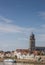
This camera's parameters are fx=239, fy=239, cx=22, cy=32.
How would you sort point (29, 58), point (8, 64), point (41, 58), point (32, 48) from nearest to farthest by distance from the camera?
point (8, 64)
point (41, 58)
point (29, 58)
point (32, 48)

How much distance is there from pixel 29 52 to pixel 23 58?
128 inches

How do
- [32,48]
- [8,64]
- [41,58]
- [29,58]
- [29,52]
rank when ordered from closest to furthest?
1. [8,64]
2. [41,58]
3. [29,58]
4. [29,52]
5. [32,48]

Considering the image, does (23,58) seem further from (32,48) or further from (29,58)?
(32,48)

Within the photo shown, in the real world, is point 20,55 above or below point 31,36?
below

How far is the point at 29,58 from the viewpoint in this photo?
4025 cm

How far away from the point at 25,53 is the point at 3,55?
5305 millimetres

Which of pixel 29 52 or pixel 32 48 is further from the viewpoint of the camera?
pixel 32 48

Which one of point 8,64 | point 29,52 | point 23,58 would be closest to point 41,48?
point 29,52

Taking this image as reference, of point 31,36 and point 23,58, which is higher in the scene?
point 31,36

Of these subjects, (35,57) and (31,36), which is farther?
(31,36)

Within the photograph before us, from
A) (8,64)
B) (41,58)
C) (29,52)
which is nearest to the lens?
(8,64)

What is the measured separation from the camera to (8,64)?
27.1 metres

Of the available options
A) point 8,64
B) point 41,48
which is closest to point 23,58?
point 41,48

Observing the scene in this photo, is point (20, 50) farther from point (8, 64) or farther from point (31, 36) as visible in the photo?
point (8, 64)
